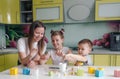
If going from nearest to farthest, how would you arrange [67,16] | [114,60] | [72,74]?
[72,74] < [114,60] < [67,16]

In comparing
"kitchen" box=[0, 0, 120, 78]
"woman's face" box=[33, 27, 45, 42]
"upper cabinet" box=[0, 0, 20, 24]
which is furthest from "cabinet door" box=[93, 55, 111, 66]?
"upper cabinet" box=[0, 0, 20, 24]

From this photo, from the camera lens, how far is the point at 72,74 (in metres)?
1.43

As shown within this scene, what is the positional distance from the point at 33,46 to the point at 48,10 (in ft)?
4.27

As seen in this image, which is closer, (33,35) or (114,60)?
(33,35)

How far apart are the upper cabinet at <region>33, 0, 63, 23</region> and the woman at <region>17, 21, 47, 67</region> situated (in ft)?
3.87

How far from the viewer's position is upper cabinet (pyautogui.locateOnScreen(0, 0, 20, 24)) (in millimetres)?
3176

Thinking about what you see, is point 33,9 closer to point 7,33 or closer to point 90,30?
point 7,33

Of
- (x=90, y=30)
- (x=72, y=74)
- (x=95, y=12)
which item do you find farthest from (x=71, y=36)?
(x=72, y=74)

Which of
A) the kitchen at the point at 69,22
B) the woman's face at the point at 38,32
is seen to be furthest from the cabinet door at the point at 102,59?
the woman's face at the point at 38,32

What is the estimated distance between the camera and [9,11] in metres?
3.28

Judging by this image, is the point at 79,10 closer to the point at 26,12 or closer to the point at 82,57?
the point at 26,12

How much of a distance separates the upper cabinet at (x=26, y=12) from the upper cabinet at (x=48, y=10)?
0.30 meters

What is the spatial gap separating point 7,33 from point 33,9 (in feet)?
2.83

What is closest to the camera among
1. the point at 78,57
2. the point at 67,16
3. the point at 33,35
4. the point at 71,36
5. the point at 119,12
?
the point at 78,57
